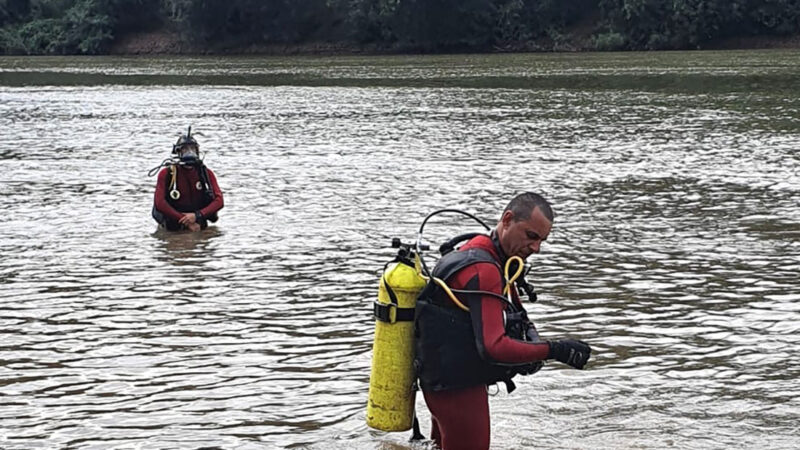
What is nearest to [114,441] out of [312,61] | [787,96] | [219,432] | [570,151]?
[219,432]

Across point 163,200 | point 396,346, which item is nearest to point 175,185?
point 163,200

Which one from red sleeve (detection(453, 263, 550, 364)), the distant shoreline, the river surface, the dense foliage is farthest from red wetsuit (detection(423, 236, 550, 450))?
the dense foliage

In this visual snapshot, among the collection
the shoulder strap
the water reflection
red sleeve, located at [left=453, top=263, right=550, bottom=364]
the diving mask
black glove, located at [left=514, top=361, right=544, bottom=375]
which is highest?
the shoulder strap

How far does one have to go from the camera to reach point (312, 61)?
72062mm

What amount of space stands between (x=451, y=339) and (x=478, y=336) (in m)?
0.18

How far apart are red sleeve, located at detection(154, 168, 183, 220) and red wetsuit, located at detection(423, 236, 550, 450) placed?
7.35 m

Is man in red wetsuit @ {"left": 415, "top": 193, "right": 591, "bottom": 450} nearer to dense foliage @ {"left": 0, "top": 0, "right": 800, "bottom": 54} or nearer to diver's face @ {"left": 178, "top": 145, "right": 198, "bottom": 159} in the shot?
diver's face @ {"left": 178, "top": 145, "right": 198, "bottom": 159}

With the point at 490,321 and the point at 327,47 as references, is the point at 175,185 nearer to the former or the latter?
the point at 490,321

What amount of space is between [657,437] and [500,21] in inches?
2904

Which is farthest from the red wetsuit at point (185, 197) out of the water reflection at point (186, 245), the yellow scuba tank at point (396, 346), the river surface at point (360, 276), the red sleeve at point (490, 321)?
the red sleeve at point (490, 321)

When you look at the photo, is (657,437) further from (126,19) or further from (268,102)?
(126,19)

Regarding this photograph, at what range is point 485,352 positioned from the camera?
5.36 meters

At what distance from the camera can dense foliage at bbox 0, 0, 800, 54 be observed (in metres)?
69.8

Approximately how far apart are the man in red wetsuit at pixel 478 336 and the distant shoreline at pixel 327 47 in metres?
65.1
